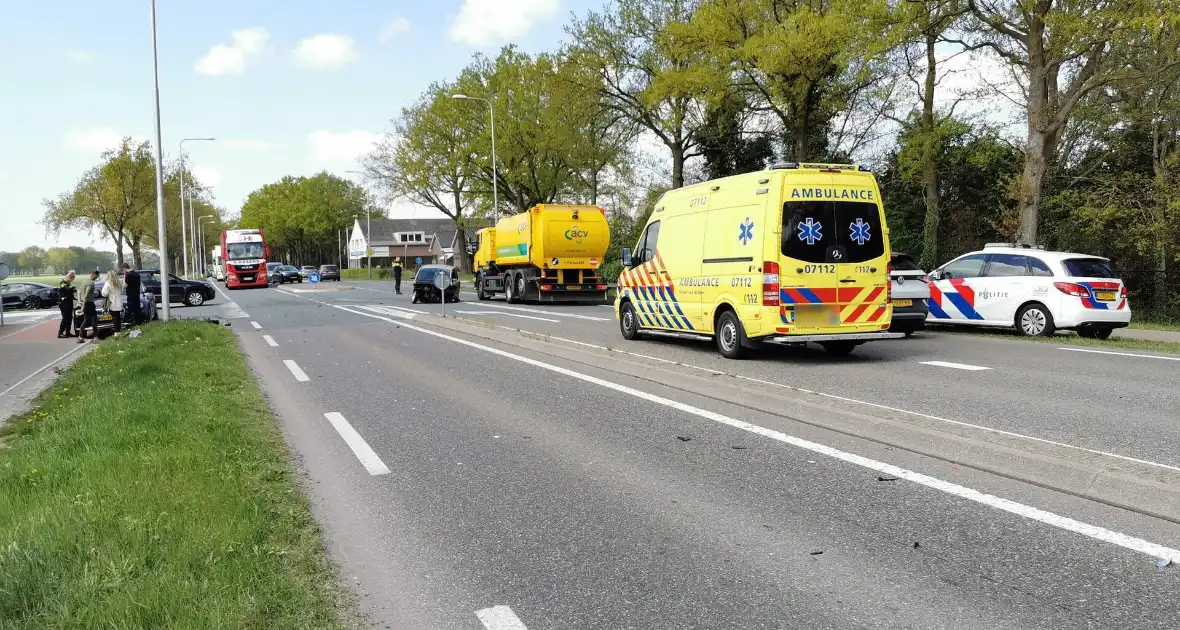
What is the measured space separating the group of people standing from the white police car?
59.4 feet

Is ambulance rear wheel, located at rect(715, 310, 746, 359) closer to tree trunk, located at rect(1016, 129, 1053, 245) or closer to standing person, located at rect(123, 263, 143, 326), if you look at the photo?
tree trunk, located at rect(1016, 129, 1053, 245)

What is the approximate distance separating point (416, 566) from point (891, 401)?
5.41 meters

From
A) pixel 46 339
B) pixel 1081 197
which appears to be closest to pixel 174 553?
pixel 46 339

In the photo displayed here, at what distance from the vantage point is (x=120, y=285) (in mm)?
19625

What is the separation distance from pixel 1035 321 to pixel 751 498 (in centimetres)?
1143

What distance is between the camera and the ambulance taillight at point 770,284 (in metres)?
10.4

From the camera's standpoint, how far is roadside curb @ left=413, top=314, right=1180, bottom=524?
4539mm

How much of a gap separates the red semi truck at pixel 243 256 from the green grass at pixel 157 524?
1818 inches

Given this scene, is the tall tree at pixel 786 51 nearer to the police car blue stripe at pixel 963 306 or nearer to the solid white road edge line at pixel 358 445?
the police car blue stripe at pixel 963 306

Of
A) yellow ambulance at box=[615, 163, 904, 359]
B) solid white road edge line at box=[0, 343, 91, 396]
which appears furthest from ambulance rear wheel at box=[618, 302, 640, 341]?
solid white road edge line at box=[0, 343, 91, 396]

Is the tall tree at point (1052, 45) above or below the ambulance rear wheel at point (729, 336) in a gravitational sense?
above

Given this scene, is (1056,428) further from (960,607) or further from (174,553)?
(174,553)

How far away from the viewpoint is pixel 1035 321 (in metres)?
14.1

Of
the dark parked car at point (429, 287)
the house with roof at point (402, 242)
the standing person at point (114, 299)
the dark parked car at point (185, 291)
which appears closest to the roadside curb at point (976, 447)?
the standing person at point (114, 299)
